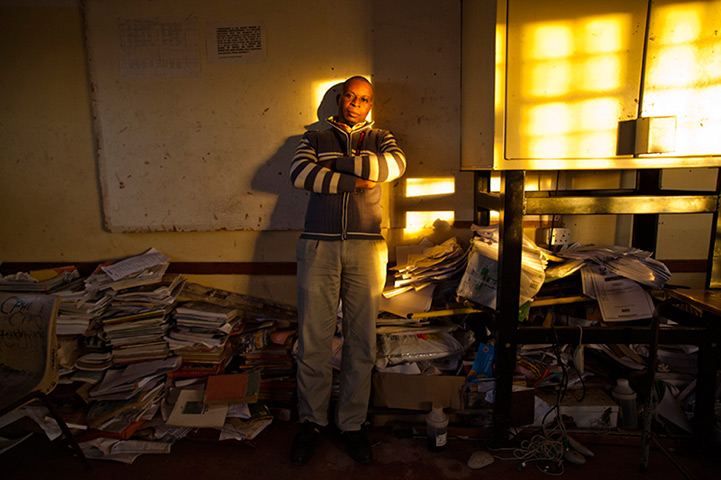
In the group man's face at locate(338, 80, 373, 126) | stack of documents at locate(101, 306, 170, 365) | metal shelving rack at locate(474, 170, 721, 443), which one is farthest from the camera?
stack of documents at locate(101, 306, 170, 365)

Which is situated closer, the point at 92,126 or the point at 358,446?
the point at 358,446

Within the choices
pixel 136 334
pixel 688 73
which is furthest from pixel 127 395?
pixel 688 73

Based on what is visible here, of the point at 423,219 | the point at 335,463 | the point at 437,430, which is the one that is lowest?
the point at 335,463

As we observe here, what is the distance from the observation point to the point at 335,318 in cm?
219

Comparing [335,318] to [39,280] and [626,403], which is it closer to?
[626,403]

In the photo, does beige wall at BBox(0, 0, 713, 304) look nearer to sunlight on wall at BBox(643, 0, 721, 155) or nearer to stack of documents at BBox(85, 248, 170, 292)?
stack of documents at BBox(85, 248, 170, 292)

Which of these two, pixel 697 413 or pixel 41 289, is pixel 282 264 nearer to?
pixel 41 289

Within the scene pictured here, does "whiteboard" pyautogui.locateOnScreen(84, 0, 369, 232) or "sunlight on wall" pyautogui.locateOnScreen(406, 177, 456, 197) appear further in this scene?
"sunlight on wall" pyautogui.locateOnScreen(406, 177, 456, 197)

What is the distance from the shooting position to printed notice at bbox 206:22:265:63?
254 centimetres

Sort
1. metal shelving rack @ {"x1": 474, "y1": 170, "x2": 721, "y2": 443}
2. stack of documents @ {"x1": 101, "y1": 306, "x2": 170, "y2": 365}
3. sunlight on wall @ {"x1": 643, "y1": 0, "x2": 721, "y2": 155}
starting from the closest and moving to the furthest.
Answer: sunlight on wall @ {"x1": 643, "y1": 0, "x2": 721, "y2": 155} < metal shelving rack @ {"x1": 474, "y1": 170, "x2": 721, "y2": 443} < stack of documents @ {"x1": 101, "y1": 306, "x2": 170, "y2": 365}

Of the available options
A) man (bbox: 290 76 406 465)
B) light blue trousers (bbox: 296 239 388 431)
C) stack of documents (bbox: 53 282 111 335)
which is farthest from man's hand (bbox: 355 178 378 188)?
stack of documents (bbox: 53 282 111 335)

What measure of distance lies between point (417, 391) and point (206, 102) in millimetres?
2106

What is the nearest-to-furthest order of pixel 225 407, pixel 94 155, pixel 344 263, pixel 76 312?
pixel 344 263
pixel 225 407
pixel 76 312
pixel 94 155

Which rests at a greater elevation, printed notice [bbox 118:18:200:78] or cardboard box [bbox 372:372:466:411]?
printed notice [bbox 118:18:200:78]
